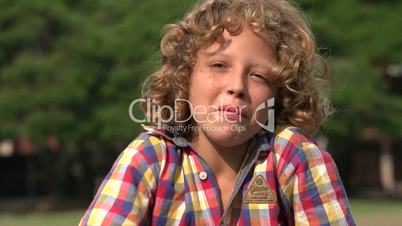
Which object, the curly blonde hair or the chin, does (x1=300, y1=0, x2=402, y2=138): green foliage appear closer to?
the curly blonde hair

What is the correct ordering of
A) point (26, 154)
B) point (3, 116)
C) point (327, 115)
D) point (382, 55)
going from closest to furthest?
point (327, 115), point (3, 116), point (382, 55), point (26, 154)

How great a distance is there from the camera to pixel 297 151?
2107mm

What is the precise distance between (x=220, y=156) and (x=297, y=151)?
221mm

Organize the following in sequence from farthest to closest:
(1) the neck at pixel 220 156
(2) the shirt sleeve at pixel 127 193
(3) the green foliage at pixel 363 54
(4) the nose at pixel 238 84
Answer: (3) the green foliage at pixel 363 54
(1) the neck at pixel 220 156
(4) the nose at pixel 238 84
(2) the shirt sleeve at pixel 127 193

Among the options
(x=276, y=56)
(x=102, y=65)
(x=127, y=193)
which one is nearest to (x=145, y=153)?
(x=127, y=193)

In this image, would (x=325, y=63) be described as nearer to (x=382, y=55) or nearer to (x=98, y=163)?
(x=382, y=55)

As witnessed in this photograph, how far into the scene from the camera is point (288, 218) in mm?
2098

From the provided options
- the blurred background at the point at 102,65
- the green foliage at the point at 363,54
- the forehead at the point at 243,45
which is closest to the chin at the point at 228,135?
the forehead at the point at 243,45

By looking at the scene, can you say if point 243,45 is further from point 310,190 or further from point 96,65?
point 96,65

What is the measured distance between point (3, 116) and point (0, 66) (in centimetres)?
150

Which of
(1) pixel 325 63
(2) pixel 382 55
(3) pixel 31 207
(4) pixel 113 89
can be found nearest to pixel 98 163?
(3) pixel 31 207

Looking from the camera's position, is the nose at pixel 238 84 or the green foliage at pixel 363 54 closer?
the nose at pixel 238 84

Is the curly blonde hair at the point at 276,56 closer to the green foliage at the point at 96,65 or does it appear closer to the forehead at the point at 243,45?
the forehead at the point at 243,45

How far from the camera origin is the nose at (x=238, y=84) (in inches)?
80.2
